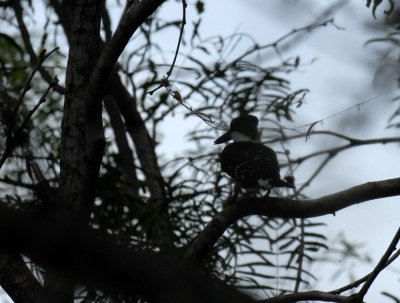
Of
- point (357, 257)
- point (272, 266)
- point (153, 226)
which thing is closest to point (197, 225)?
point (153, 226)

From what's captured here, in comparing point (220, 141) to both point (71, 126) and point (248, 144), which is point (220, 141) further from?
point (71, 126)

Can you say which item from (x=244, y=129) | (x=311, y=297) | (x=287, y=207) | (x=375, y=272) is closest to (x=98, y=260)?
(x=375, y=272)

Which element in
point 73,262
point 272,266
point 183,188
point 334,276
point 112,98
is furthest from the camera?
point 334,276

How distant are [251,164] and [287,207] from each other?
30.2 inches

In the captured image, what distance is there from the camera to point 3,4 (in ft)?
10.6

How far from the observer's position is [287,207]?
2203 millimetres

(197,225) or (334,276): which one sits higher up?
(334,276)

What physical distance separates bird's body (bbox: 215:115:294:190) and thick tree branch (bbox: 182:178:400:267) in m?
0.59

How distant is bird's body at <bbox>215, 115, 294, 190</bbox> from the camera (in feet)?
9.61

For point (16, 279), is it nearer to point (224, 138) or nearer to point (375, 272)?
point (375, 272)

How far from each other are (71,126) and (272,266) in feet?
4.43

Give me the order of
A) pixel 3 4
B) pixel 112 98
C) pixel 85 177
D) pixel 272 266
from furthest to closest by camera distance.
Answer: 1. pixel 112 98
2. pixel 3 4
3. pixel 272 266
4. pixel 85 177

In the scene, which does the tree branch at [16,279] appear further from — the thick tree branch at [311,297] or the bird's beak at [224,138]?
the bird's beak at [224,138]

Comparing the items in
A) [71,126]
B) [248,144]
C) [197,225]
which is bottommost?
[71,126]
